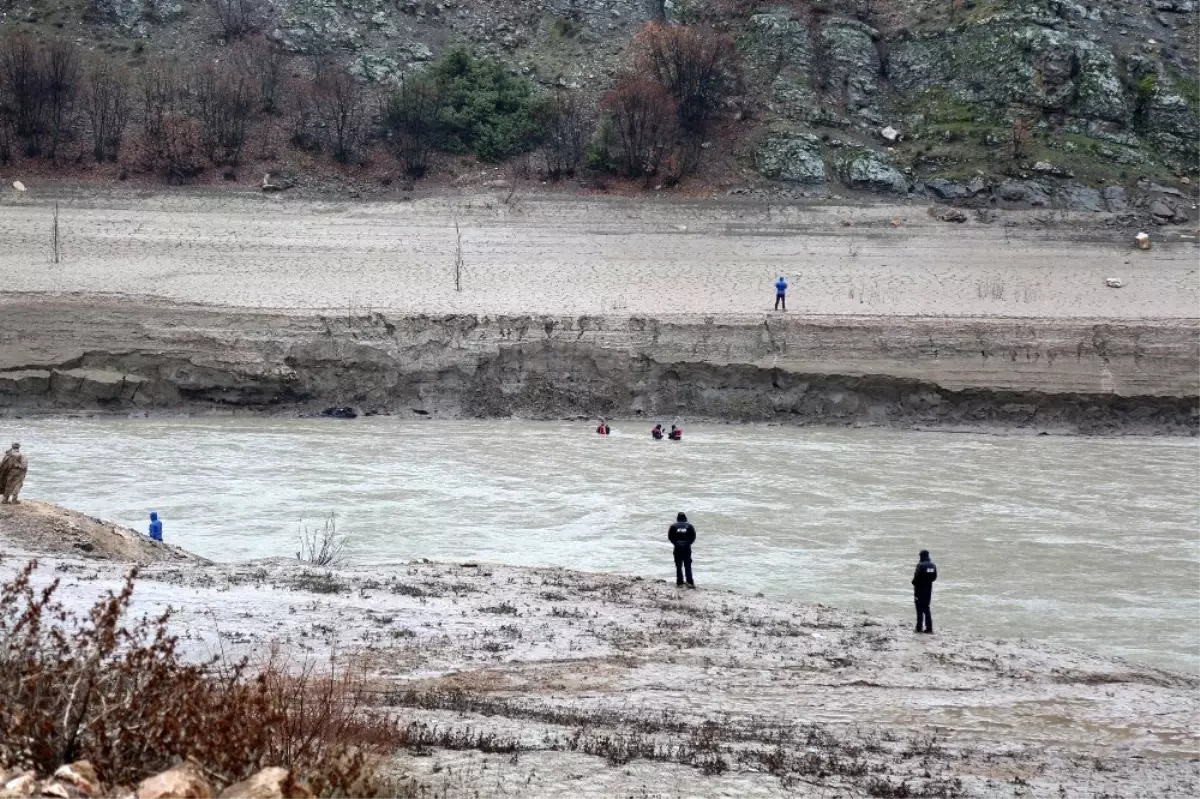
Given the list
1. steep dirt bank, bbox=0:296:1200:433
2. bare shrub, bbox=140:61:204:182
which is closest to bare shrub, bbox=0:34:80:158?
bare shrub, bbox=140:61:204:182

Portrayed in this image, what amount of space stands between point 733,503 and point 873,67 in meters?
26.0

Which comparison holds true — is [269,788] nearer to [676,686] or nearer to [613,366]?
[676,686]

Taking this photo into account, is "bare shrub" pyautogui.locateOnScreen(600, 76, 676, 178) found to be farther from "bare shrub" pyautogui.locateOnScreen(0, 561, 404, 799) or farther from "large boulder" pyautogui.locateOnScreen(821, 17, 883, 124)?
"bare shrub" pyautogui.locateOnScreen(0, 561, 404, 799)

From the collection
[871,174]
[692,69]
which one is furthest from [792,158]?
[692,69]

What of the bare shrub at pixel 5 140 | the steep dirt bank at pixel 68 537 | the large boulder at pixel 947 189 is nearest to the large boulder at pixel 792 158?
the large boulder at pixel 947 189

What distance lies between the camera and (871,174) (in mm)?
37781

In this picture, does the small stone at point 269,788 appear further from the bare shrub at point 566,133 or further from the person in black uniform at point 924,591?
the bare shrub at point 566,133

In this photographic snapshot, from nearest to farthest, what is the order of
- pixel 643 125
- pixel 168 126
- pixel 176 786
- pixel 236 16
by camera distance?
pixel 176 786
pixel 643 125
pixel 168 126
pixel 236 16

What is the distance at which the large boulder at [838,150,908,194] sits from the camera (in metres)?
37.6

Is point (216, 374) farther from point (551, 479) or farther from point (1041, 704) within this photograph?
point (1041, 704)

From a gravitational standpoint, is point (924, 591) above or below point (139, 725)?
below

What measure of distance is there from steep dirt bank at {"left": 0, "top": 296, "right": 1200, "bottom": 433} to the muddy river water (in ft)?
3.29

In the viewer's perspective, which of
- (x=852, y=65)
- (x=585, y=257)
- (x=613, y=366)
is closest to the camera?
(x=613, y=366)

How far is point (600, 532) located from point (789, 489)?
13.4 ft
